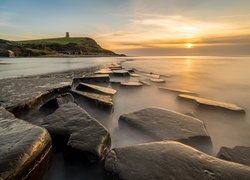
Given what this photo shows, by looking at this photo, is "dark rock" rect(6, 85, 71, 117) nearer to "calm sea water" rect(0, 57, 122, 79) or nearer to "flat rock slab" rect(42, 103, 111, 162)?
"flat rock slab" rect(42, 103, 111, 162)

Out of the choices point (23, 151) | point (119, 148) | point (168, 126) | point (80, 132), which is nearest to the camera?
point (23, 151)

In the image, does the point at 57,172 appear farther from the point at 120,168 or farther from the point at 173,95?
the point at 173,95

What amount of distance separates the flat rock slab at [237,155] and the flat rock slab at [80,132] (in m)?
0.90

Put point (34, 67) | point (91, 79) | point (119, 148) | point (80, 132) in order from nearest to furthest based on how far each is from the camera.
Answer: point (119, 148) → point (80, 132) → point (91, 79) → point (34, 67)

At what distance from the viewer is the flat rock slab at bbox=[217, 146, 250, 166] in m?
1.28

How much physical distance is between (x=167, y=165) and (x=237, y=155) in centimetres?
65

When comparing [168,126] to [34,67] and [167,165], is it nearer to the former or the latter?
[167,165]

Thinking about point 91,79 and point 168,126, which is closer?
point 168,126

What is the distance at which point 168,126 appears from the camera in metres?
1.74

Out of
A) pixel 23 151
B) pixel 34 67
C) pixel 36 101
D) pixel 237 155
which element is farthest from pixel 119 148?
pixel 34 67

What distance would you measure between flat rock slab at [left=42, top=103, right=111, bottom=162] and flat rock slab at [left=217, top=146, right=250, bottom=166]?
2.96ft

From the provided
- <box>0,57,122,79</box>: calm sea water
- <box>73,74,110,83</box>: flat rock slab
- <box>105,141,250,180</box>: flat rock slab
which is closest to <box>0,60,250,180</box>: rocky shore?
<box>105,141,250,180</box>: flat rock slab

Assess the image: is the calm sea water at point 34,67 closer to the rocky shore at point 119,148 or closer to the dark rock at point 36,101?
the dark rock at point 36,101

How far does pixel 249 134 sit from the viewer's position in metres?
1.86
